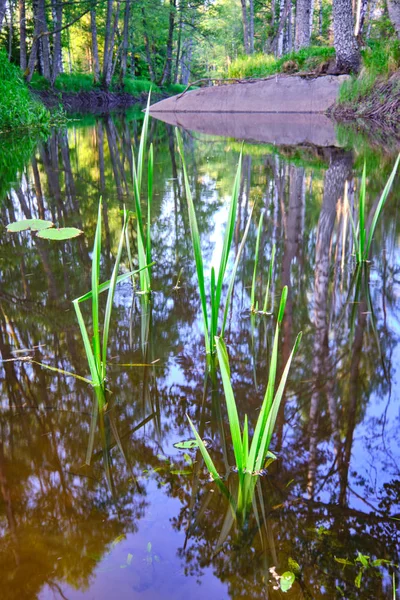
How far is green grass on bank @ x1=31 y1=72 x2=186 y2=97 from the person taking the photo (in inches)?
559

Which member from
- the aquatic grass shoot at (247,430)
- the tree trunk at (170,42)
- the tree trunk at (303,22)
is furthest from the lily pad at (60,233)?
the tree trunk at (170,42)

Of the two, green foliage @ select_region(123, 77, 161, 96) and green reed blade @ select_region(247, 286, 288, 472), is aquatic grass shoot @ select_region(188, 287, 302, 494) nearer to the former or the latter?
green reed blade @ select_region(247, 286, 288, 472)

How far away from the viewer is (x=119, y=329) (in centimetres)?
168

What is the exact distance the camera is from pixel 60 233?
8.48 feet

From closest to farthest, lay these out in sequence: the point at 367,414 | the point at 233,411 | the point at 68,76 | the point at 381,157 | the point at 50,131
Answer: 1. the point at 233,411
2. the point at 367,414
3. the point at 381,157
4. the point at 50,131
5. the point at 68,76

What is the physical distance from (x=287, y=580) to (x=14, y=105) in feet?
26.1

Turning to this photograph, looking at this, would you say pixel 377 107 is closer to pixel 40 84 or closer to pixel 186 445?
pixel 186 445

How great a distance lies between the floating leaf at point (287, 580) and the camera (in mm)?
772

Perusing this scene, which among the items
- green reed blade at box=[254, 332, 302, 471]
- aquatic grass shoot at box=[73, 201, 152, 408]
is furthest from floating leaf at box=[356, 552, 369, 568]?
aquatic grass shoot at box=[73, 201, 152, 408]

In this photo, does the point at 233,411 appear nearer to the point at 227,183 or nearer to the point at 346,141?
the point at 227,183

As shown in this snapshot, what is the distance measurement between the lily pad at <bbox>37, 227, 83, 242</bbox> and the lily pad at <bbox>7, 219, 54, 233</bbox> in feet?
0.32

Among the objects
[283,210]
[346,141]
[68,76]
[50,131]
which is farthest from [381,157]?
[68,76]

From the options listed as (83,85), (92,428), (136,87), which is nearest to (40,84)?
(83,85)

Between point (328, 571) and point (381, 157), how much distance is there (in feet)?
13.9
